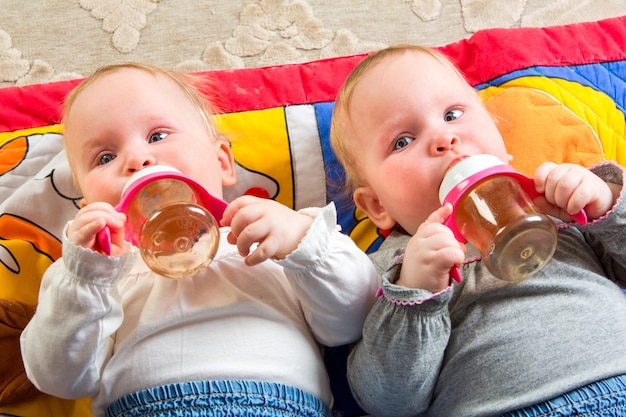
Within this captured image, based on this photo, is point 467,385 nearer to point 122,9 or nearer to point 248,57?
point 248,57

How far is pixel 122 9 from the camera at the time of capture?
5.44 ft

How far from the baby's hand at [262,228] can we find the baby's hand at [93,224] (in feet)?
0.44

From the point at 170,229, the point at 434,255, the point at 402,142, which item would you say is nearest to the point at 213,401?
the point at 170,229

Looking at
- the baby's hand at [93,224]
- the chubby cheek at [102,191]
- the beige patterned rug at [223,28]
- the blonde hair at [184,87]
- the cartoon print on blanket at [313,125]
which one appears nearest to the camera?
the baby's hand at [93,224]

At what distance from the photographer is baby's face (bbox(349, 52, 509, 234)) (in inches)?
37.3

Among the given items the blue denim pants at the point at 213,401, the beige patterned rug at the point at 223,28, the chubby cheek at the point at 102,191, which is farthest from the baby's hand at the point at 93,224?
the beige patterned rug at the point at 223,28

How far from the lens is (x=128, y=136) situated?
3.16ft

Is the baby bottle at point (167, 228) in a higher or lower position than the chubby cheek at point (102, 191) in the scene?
higher

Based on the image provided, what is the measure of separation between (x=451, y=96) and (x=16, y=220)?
776 mm

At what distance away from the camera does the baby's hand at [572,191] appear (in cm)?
88

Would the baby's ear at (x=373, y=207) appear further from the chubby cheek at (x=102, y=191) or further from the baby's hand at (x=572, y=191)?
the chubby cheek at (x=102, y=191)

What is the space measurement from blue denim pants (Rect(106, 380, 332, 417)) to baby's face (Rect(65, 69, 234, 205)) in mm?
272

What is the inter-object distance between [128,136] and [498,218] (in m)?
0.53

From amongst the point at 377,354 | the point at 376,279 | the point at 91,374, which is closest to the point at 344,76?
the point at 376,279
